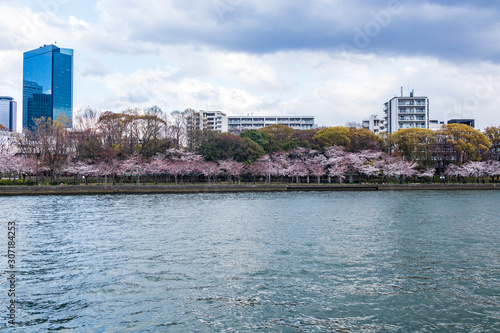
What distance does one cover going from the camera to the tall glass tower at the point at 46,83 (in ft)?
550

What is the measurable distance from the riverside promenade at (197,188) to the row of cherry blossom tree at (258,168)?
447 centimetres

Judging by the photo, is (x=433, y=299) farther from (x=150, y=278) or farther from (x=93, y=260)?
(x=93, y=260)

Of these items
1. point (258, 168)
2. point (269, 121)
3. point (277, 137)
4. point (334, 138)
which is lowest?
point (258, 168)

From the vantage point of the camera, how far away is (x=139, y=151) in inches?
2146

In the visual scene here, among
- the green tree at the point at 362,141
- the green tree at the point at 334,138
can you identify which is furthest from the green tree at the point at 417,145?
the green tree at the point at 334,138

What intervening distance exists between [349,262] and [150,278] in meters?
6.31

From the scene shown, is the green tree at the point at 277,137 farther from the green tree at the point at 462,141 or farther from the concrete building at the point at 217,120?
the concrete building at the point at 217,120

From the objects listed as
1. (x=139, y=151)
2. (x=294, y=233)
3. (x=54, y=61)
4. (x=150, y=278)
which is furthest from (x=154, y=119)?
(x=54, y=61)

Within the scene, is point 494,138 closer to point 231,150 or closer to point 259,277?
point 231,150

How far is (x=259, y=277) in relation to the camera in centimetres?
1082

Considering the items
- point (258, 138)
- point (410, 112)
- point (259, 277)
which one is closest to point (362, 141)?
point (258, 138)

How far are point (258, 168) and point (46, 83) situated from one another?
15721 centimetres

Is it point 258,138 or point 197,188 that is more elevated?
point 258,138

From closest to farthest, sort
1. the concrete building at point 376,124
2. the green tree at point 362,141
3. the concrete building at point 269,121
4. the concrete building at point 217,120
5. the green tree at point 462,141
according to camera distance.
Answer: the green tree at point 462,141, the green tree at point 362,141, the concrete building at point 376,124, the concrete building at point 217,120, the concrete building at point 269,121
